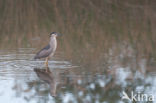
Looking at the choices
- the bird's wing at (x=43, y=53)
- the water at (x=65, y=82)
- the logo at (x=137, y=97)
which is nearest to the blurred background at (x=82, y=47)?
the water at (x=65, y=82)

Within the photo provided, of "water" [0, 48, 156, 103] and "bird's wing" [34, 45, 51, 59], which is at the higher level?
"bird's wing" [34, 45, 51, 59]

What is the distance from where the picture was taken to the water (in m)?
7.38

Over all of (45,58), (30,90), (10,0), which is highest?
(10,0)

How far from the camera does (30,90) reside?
779 centimetres

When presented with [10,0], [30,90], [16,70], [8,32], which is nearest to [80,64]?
[16,70]

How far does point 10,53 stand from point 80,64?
2.04 m

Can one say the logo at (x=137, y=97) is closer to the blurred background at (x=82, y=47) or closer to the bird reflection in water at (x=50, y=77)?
the blurred background at (x=82, y=47)

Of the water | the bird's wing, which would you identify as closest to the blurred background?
the water

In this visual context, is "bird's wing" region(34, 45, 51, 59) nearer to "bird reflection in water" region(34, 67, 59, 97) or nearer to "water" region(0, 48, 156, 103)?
"water" region(0, 48, 156, 103)

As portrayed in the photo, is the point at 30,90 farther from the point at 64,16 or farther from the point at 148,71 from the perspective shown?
the point at 64,16

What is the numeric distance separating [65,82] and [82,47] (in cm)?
335

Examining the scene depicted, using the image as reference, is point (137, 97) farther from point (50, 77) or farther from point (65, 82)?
point (50, 77)

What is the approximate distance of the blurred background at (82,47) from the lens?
7867mm

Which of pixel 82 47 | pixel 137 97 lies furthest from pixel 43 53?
pixel 137 97
